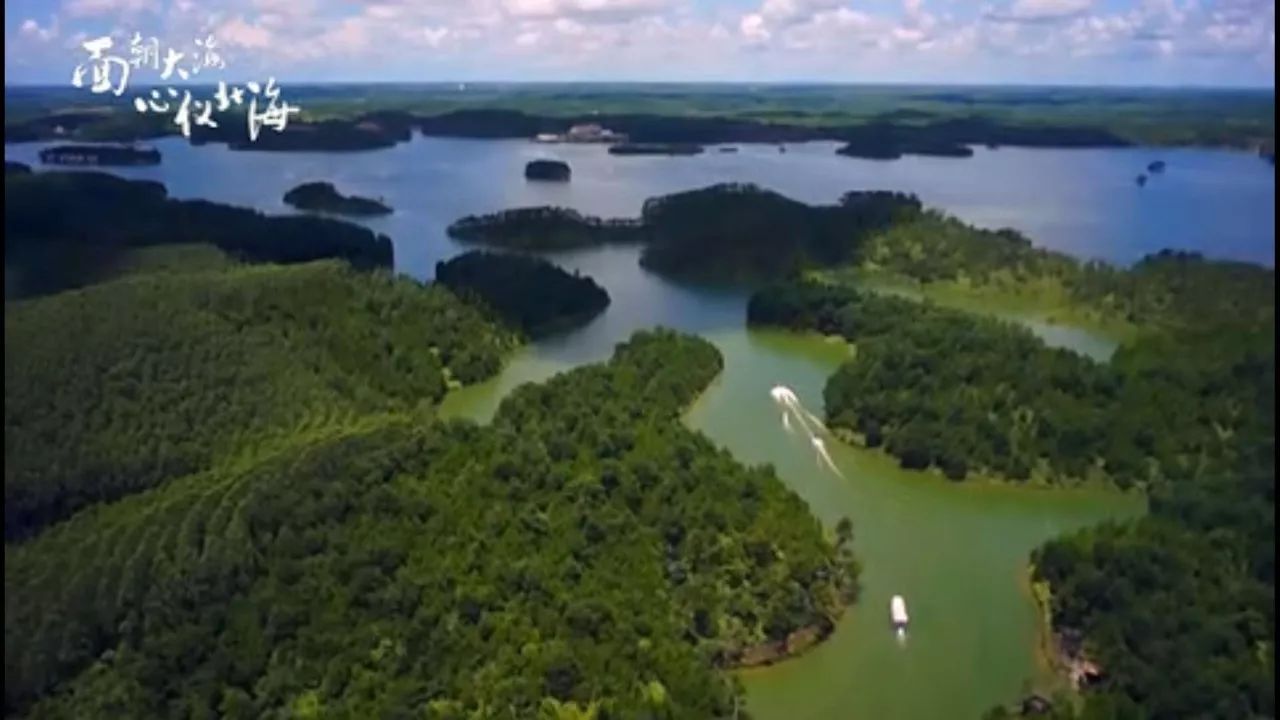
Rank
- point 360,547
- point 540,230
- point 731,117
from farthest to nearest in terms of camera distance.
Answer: point 731,117 → point 540,230 → point 360,547

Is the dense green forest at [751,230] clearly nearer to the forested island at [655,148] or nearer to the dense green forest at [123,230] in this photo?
the dense green forest at [123,230]

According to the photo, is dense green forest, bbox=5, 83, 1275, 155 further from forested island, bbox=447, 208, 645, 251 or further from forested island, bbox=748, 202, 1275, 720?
forested island, bbox=748, 202, 1275, 720

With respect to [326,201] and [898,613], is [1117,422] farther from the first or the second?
[326,201]

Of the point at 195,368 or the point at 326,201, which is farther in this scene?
the point at 326,201

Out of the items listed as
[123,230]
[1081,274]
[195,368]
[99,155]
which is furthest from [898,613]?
[123,230]

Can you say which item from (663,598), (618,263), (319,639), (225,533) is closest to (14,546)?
(225,533)

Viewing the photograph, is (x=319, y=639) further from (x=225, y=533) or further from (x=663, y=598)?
(x=663, y=598)

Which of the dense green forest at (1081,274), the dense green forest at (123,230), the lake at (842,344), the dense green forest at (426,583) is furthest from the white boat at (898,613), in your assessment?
the dense green forest at (123,230)
